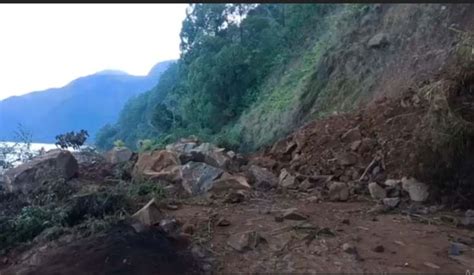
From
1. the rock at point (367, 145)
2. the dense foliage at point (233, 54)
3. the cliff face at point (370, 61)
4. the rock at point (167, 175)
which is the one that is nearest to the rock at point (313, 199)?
the rock at point (367, 145)

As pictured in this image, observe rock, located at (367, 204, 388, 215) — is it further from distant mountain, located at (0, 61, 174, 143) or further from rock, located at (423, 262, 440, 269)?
distant mountain, located at (0, 61, 174, 143)

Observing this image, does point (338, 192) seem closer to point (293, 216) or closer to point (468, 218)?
point (293, 216)

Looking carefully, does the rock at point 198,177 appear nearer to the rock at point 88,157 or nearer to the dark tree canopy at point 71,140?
the rock at point 88,157

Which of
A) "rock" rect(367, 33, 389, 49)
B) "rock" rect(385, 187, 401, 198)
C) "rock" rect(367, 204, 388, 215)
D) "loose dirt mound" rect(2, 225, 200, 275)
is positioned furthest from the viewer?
"rock" rect(367, 33, 389, 49)

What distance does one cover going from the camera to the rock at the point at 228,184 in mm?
3139

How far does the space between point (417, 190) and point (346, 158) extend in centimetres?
70

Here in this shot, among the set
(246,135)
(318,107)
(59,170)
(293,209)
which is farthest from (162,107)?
(293,209)

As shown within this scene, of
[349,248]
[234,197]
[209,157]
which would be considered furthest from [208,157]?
[349,248]

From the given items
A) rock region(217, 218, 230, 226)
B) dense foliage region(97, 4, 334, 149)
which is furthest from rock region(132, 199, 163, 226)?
dense foliage region(97, 4, 334, 149)

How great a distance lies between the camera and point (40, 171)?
125 inches

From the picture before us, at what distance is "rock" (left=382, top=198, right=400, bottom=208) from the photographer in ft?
9.24

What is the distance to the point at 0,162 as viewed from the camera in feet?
11.9

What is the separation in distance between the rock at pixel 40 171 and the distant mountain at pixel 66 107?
660 millimetres

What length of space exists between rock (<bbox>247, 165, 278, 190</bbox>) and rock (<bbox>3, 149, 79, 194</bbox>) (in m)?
1.38
